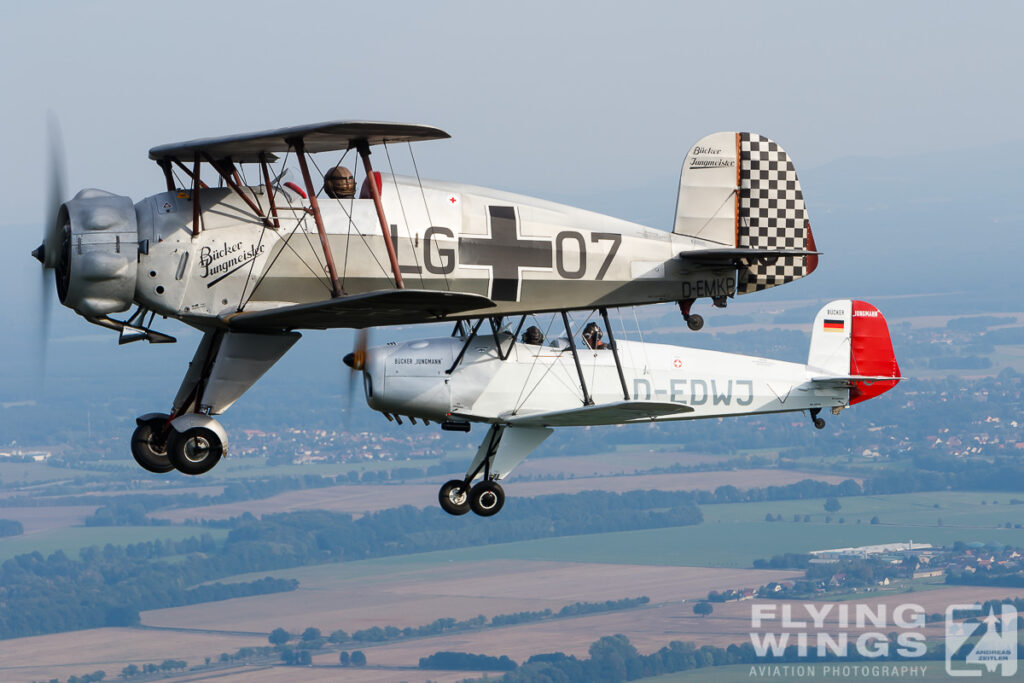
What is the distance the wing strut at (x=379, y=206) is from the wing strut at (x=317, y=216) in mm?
699

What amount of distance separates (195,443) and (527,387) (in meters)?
12.7

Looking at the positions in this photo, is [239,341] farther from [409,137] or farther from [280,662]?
[280,662]

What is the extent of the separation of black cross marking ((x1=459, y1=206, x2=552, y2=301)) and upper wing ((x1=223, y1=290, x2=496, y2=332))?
4.07 ft

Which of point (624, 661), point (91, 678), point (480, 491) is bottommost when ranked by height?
point (91, 678)

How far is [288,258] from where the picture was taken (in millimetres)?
20031

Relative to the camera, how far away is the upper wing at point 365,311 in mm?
18438

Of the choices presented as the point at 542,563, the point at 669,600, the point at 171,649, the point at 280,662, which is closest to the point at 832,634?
the point at 669,600

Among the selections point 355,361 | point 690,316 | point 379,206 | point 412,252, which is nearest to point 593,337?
point 355,361

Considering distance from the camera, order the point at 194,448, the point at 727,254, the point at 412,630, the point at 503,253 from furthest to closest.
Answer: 1. the point at 412,630
2. the point at 727,254
3. the point at 503,253
4. the point at 194,448

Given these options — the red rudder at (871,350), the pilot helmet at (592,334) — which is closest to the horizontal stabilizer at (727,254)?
the pilot helmet at (592,334)

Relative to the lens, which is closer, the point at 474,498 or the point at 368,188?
the point at 368,188

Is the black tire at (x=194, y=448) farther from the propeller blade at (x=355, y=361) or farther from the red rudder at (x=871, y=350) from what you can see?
the red rudder at (x=871, y=350)

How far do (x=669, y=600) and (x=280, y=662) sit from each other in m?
43.4

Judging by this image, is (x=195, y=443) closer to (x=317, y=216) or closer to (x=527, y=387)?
(x=317, y=216)
